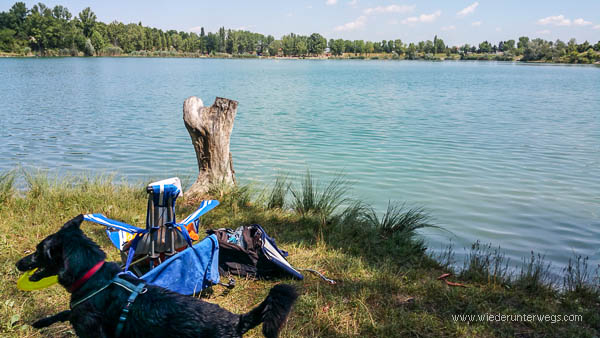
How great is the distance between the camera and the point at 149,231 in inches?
139

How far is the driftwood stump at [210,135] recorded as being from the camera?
6188 millimetres

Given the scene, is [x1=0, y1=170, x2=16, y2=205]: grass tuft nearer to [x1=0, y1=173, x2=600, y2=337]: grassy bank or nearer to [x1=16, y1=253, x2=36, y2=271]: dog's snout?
[x1=0, y1=173, x2=600, y2=337]: grassy bank

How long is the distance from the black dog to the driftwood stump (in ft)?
12.6

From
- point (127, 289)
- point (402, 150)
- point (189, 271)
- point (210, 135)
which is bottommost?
point (402, 150)

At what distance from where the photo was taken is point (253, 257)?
12.4 ft

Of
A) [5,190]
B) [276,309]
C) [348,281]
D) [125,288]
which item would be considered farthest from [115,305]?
[5,190]

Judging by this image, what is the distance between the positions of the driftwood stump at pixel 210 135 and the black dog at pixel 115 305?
12.6 feet

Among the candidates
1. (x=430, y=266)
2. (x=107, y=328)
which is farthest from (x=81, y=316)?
(x=430, y=266)

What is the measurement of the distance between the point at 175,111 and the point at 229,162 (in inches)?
513

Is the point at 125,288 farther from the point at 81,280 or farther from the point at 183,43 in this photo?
the point at 183,43

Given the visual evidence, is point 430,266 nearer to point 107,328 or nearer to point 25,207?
point 107,328

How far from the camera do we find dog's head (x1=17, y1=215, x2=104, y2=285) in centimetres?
221

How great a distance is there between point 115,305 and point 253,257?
1.68 meters

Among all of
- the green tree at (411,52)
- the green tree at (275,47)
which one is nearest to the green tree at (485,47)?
the green tree at (411,52)
